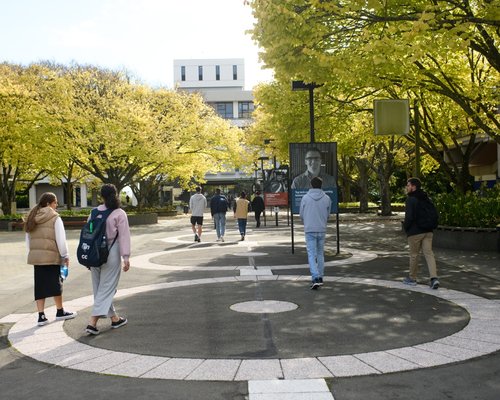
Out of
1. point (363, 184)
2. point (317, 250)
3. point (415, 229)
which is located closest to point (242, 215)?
point (317, 250)

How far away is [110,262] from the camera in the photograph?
242 inches

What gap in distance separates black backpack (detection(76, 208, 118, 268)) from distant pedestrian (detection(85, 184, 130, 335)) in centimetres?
9

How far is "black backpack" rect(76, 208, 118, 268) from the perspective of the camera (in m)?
5.97

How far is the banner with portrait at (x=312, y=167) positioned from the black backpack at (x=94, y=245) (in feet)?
25.8

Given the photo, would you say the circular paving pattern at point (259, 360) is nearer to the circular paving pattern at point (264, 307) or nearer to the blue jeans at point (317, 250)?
the circular paving pattern at point (264, 307)

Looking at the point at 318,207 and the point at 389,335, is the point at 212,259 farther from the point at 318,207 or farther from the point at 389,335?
the point at 389,335

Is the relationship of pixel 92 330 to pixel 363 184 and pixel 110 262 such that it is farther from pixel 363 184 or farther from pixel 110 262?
pixel 363 184

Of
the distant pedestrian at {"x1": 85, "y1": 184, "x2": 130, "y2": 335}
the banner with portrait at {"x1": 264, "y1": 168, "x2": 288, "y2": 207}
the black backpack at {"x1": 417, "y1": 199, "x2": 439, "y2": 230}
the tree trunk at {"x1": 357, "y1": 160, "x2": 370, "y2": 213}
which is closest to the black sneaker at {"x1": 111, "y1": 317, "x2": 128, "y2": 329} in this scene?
the distant pedestrian at {"x1": 85, "y1": 184, "x2": 130, "y2": 335}

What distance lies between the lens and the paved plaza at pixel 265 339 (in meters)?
4.23

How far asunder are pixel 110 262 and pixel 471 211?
10904 millimetres

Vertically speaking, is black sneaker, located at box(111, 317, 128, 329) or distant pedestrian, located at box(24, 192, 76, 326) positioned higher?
distant pedestrian, located at box(24, 192, 76, 326)

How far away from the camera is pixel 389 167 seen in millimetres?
32125

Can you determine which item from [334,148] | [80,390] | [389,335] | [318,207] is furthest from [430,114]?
[80,390]

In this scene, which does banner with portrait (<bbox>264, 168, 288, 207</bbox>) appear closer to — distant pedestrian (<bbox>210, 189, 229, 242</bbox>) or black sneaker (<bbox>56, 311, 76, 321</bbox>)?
distant pedestrian (<bbox>210, 189, 229, 242</bbox>)
